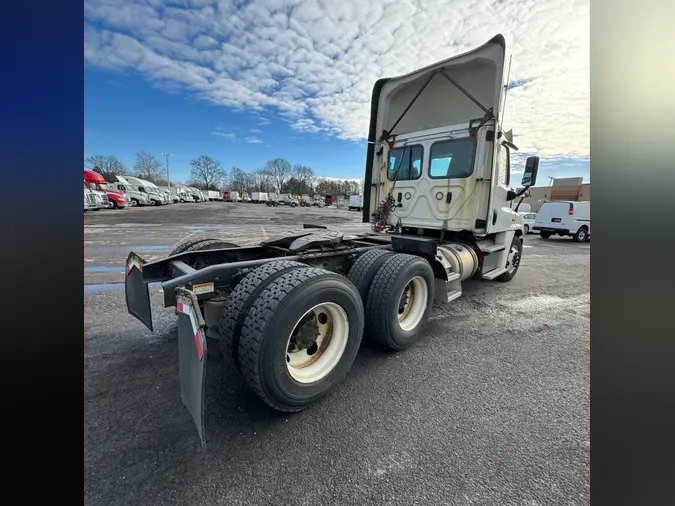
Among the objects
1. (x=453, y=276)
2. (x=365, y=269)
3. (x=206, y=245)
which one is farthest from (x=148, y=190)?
(x=453, y=276)

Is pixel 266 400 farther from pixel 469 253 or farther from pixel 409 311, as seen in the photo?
pixel 469 253

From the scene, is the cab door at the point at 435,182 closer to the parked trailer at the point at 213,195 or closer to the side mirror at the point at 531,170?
the side mirror at the point at 531,170

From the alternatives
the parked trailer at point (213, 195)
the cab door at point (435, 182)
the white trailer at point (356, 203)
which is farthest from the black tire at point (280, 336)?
the parked trailer at point (213, 195)

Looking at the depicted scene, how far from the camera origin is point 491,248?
17.9 ft

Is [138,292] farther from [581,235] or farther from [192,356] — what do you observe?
[581,235]

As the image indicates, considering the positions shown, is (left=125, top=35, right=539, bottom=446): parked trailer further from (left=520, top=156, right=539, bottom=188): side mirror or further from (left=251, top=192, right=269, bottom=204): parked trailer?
(left=251, top=192, right=269, bottom=204): parked trailer

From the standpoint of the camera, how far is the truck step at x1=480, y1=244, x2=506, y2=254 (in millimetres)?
5312

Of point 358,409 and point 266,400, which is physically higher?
point 266,400

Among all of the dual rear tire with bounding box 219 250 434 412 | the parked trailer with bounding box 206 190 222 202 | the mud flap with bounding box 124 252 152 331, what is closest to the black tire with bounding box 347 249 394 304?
the dual rear tire with bounding box 219 250 434 412

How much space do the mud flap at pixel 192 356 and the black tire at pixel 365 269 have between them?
6.11 ft

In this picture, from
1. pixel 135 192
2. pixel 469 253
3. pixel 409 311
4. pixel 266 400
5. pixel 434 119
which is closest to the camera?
pixel 266 400
